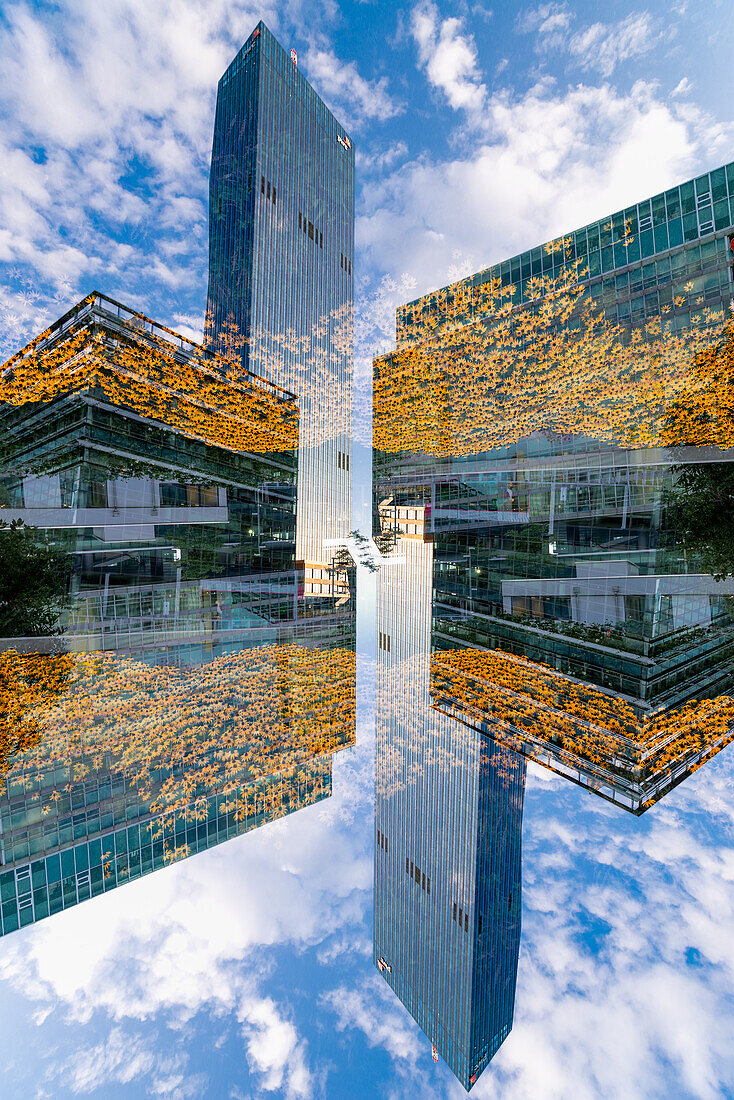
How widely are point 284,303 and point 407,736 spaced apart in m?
46.0

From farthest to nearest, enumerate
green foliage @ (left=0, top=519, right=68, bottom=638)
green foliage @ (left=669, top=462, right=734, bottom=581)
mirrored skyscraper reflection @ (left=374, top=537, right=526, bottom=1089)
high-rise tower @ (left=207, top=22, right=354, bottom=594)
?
high-rise tower @ (left=207, top=22, right=354, bottom=594)
mirrored skyscraper reflection @ (left=374, top=537, right=526, bottom=1089)
green foliage @ (left=669, top=462, right=734, bottom=581)
green foliage @ (left=0, top=519, right=68, bottom=638)

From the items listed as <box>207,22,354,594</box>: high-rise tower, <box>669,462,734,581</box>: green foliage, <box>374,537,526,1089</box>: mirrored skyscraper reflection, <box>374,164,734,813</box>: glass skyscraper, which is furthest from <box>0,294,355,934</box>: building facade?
<box>669,462,734,581</box>: green foliage

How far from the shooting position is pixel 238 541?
23.1m

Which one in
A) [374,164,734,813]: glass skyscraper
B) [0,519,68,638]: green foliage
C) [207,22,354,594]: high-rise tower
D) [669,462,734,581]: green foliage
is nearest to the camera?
[0,519,68,638]: green foliage

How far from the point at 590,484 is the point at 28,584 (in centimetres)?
2522

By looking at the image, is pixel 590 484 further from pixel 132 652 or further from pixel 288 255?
pixel 288 255

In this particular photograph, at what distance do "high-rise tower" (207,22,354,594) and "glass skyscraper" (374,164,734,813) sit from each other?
1977 centimetres

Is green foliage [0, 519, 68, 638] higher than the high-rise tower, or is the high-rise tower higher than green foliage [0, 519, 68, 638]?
the high-rise tower

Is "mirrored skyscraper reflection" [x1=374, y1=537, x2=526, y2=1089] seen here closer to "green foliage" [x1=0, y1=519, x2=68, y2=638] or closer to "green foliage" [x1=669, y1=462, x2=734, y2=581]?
"green foliage" [x1=669, y1=462, x2=734, y2=581]

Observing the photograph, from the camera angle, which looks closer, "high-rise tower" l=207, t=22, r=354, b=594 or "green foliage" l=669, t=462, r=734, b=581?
"green foliage" l=669, t=462, r=734, b=581

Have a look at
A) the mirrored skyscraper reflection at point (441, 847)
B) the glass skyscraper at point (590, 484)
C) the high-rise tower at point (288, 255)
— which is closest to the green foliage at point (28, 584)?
the glass skyscraper at point (590, 484)

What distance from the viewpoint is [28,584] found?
48.4 feet

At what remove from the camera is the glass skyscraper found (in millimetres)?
15188

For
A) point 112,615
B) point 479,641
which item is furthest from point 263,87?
point 479,641
